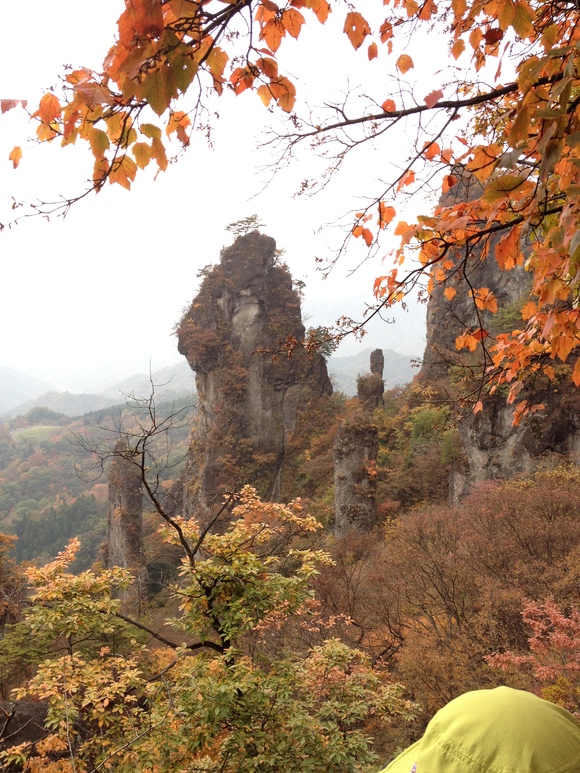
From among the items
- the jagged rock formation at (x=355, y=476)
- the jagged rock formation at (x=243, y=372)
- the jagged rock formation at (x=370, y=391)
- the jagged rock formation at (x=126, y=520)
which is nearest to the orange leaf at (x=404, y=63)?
the jagged rock formation at (x=355, y=476)

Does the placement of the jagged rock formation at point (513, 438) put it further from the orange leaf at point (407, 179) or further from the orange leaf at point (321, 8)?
the orange leaf at point (321, 8)

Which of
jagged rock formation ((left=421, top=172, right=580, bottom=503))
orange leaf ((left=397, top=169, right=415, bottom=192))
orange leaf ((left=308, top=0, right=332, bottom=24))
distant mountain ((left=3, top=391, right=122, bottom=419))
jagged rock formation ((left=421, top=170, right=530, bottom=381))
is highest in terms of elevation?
jagged rock formation ((left=421, top=170, right=530, bottom=381))

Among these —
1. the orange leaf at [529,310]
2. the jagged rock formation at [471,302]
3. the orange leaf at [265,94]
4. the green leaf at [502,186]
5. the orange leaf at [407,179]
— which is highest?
the jagged rock formation at [471,302]

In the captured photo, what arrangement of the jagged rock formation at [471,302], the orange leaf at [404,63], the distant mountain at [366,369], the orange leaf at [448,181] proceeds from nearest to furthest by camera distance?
1. the orange leaf at [404,63]
2. the orange leaf at [448,181]
3. the jagged rock formation at [471,302]
4. the distant mountain at [366,369]

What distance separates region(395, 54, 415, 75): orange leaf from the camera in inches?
91.5

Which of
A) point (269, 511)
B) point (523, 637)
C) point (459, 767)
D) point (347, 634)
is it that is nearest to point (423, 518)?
point (347, 634)

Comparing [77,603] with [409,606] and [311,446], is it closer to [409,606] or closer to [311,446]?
[409,606]

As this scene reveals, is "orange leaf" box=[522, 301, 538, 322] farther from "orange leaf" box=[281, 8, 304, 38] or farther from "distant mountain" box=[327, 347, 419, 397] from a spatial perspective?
"distant mountain" box=[327, 347, 419, 397]

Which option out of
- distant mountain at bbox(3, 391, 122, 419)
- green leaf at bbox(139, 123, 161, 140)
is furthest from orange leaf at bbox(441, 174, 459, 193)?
distant mountain at bbox(3, 391, 122, 419)

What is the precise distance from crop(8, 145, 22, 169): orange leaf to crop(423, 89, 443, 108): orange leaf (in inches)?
66.6

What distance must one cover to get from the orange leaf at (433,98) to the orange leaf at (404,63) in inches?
14.3

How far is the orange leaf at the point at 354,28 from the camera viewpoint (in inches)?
75.3

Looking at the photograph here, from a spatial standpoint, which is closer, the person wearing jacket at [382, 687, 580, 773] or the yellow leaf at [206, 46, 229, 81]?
the person wearing jacket at [382, 687, 580, 773]

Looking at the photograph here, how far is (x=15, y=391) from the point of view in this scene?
19262 cm
